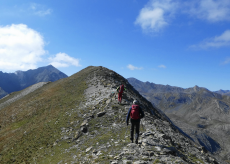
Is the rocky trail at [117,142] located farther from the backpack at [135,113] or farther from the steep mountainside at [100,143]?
the backpack at [135,113]

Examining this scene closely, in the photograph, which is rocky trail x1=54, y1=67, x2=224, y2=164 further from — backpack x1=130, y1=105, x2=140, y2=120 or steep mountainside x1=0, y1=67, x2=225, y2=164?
backpack x1=130, y1=105, x2=140, y2=120

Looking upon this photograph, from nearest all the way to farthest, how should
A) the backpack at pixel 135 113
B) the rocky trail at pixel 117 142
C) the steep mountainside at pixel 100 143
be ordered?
the rocky trail at pixel 117 142 → the steep mountainside at pixel 100 143 → the backpack at pixel 135 113

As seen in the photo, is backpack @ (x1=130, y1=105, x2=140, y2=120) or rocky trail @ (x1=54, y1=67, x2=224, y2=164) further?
backpack @ (x1=130, y1=105, x2=140, y2=120)

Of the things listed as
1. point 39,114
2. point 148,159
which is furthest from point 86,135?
point 39,114

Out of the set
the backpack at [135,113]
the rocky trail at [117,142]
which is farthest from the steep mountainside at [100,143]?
the backpack at [135,113]

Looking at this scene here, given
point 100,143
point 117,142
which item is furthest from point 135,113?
point 100,143

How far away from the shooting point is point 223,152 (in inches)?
7032

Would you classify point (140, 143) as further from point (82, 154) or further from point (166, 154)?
point (82, 154)

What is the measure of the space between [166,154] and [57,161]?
10832 millimetres

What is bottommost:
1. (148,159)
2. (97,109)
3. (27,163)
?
(27,163)

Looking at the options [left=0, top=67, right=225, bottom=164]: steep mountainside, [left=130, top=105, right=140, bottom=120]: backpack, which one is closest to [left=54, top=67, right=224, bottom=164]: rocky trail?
[left=0, top=67, right=225, bottom=164]: steep mountainside

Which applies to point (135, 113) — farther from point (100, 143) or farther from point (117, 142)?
point (100, 143)

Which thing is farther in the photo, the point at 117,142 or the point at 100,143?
the point at 100,143

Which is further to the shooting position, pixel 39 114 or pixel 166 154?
pixel 39 114
